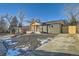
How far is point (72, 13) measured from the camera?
81.7 inches

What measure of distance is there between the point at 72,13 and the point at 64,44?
0.36 meters

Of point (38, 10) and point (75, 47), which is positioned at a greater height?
point (38, 10)

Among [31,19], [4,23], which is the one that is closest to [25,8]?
[31,19]

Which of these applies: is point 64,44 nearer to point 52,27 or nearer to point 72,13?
point 52,27

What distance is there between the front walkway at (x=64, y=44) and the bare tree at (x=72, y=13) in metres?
0.17

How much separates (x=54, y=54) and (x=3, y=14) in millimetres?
733

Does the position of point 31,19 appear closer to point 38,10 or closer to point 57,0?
point 38,10

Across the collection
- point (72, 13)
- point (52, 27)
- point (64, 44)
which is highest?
point (72, 13)

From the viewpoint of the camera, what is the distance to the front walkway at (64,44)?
2047 millimetres

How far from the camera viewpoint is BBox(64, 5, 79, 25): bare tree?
6.78 feet

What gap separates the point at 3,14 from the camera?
2.08 m

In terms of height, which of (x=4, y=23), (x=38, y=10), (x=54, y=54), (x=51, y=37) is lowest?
(x=54, y=54)

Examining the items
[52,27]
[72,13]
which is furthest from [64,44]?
[72,13]

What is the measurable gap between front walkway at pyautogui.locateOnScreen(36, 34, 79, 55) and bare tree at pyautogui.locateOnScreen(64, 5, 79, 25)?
0.17 m
